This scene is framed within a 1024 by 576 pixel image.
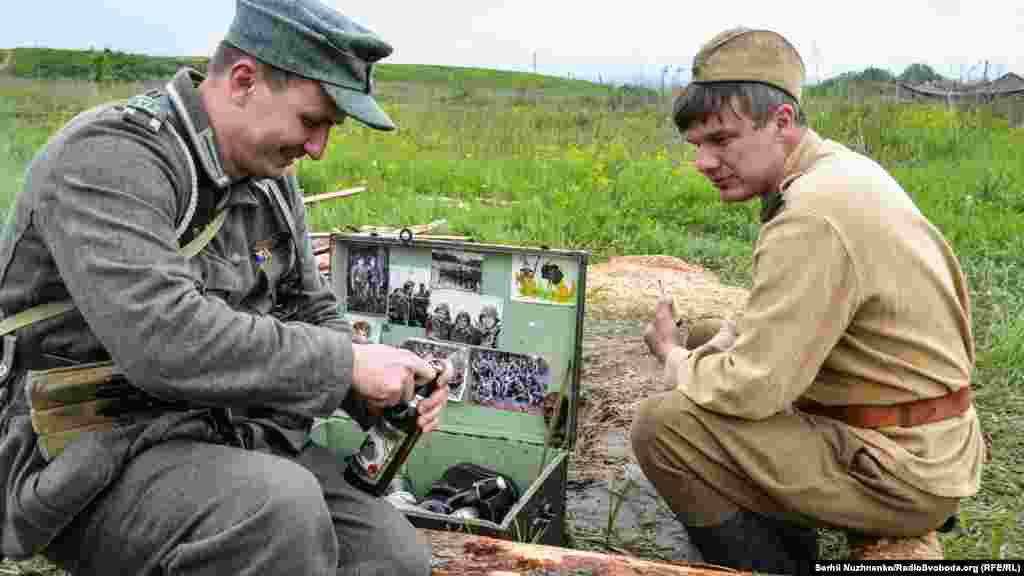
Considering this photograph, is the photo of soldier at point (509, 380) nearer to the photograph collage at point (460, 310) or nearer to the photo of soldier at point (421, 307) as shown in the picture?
the photograph collage at point (460, 310)

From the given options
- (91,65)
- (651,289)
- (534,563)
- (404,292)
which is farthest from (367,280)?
(91,65)

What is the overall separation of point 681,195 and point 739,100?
6120 millimetres

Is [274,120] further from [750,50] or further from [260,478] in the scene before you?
[750,50]

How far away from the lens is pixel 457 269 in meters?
3.84

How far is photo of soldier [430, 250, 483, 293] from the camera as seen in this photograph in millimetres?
3818

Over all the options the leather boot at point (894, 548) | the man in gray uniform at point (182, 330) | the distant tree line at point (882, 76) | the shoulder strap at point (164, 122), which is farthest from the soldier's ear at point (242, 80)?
the distant tree line at point (882, 76)

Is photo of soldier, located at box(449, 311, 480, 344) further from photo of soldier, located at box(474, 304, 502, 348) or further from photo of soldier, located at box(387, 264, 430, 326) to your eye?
photo of soldier, located at box(387, 264, 430, 326)

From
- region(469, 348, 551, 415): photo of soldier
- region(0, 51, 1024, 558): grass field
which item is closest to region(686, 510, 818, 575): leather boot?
region(0, 51, 1024, 558): grass field

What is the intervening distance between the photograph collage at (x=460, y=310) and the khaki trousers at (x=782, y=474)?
0.89m

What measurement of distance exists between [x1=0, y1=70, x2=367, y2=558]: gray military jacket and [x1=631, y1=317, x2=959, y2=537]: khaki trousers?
4.14 ft

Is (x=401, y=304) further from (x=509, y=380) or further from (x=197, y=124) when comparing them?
(x=197, y=124)

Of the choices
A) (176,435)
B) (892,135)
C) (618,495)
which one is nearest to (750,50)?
(618,495)

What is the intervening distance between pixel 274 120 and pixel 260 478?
0.87 metres

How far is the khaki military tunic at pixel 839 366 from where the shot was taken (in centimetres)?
261
